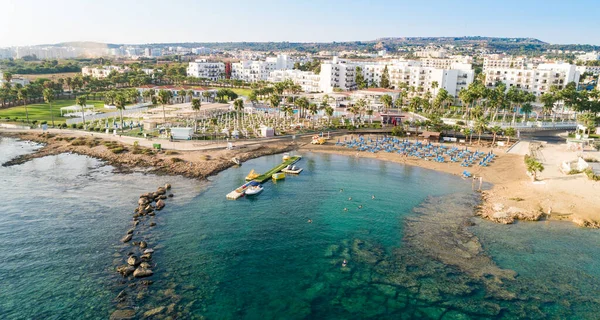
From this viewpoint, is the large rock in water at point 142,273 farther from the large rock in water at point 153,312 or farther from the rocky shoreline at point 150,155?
the rocky shoreline at point 150,155

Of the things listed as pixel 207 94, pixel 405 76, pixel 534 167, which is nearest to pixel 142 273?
pixel 534 167

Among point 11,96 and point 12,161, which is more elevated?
point 11,96

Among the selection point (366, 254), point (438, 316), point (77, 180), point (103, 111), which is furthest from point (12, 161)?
point (438, 316)

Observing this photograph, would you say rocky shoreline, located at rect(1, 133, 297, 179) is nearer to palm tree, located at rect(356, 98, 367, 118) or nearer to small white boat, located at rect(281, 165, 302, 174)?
small white boat, located at rect(281, 165, 302, 174)

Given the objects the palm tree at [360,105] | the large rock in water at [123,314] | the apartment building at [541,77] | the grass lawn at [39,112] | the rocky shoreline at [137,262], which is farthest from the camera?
the apartment building at [541,77]

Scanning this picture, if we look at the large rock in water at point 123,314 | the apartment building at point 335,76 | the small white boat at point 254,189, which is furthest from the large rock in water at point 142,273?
the apartment building at point 335,76

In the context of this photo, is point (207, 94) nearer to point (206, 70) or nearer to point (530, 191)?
point (206, 70)

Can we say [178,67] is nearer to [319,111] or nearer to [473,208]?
[319,111]
